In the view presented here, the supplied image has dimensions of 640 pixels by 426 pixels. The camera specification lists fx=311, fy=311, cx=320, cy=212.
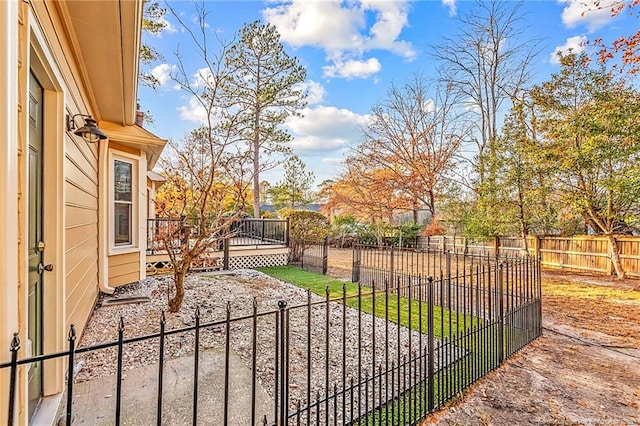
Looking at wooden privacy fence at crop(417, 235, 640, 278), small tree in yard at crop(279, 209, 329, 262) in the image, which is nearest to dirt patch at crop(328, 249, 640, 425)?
wooden privacy fence at crop(417, 235, 640, 278)

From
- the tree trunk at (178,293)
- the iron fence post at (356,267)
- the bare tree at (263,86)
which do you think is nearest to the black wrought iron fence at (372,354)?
the tree trunk at (178,293)

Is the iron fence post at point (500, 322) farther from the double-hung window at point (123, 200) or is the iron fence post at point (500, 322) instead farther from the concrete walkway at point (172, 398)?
the double-hung window at point (123, 200)

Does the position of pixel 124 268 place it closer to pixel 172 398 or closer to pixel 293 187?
pixel 172 398

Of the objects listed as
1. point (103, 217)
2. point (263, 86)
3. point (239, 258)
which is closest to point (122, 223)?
point (103, 217)

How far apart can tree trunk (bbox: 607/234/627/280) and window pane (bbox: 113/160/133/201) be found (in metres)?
13.3

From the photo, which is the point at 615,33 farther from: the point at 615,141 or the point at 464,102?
the point at 464,102

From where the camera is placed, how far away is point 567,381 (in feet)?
10.9

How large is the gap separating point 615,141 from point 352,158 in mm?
12804

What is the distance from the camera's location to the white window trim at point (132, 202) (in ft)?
18.1

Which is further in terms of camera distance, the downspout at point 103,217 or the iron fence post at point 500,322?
the downspout at point 103,217

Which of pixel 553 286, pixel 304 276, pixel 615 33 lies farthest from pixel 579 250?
pixel 304 276

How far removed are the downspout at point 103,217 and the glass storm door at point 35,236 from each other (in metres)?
3.10

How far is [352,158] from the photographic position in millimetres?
19828

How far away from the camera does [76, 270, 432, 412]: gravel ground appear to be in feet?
10.6
